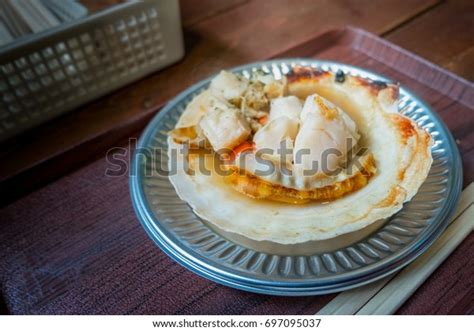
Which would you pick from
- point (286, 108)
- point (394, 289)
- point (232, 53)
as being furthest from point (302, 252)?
point (232, 53)

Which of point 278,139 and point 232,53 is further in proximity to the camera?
point 232,53

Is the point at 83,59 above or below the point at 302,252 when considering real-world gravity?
above

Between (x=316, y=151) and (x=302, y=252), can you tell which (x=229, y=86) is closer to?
(x=316, y=151)

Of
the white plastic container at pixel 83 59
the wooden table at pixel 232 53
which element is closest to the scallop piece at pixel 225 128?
the wooden table at pixel 232 53

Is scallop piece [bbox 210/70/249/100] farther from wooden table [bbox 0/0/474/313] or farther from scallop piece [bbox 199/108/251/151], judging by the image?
wooden table [bbox 0/0/474/313]

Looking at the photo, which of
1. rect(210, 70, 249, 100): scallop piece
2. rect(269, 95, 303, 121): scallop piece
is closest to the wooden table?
rect(210, 70, 249, 100): scallop piece

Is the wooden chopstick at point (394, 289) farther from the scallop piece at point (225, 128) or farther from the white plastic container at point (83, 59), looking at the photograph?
the white plastic container at point (83, 59)

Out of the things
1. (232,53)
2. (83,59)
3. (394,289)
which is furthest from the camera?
(232,53)

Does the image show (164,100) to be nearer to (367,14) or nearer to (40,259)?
(40,259)
